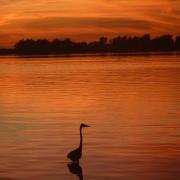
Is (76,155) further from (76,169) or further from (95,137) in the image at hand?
(95,137)

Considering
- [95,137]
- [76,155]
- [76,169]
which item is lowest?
[95,137]

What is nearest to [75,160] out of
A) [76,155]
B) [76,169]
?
[76,155]

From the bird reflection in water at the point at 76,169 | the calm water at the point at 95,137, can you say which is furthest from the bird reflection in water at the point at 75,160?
the calm water at the point at 95,137

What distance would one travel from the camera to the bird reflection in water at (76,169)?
1384 cm

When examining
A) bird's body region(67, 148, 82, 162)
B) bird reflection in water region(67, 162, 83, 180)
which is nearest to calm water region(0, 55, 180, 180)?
bird reflection in water region(67, 162, 83, 180)

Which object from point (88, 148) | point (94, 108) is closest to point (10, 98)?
point (94, 108)

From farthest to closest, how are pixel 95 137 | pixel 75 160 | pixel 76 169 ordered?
1. pixel 95 137
2. pixel 75 160
3. pixel 76 169

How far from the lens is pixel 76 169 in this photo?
47.1ft

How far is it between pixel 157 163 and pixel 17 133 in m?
6.51

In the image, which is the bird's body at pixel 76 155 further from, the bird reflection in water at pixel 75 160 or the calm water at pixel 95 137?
the calm water at pixel 95 137

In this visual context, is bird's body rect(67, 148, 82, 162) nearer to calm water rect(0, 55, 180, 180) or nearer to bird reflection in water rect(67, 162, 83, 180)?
bird reflection in water rect(67, 162, 83, 180)

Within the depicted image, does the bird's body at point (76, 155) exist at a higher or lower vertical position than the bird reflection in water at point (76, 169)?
higher

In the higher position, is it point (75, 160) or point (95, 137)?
point (75, 160)

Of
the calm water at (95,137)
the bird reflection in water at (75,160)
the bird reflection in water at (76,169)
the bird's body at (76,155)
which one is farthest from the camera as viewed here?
the bird's body at (76,155)
